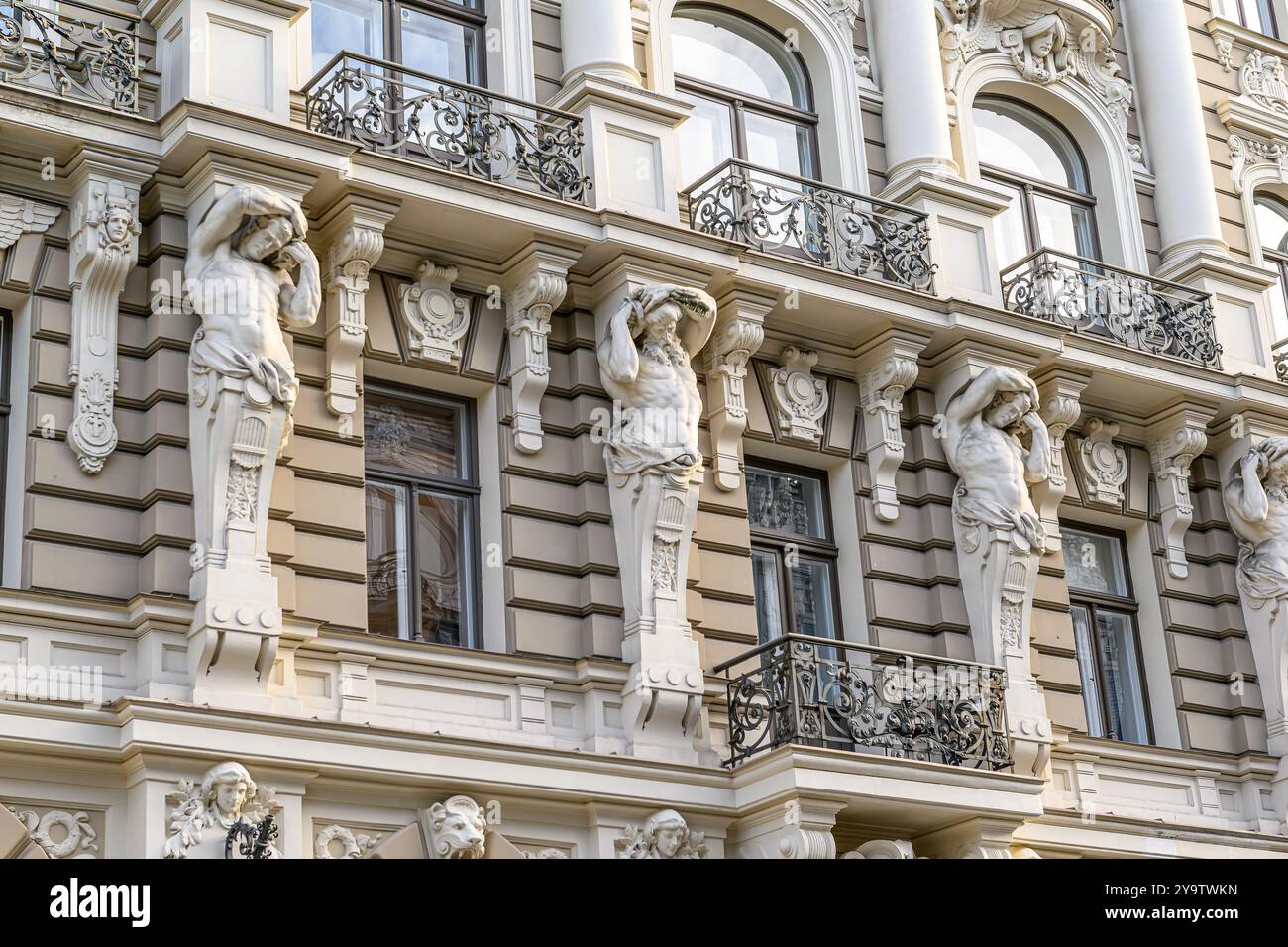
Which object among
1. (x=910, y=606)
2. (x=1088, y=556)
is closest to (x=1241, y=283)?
(x=1088, y=556)

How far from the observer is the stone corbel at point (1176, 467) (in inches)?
827

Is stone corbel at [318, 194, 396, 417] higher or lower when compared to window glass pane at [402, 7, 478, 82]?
lower

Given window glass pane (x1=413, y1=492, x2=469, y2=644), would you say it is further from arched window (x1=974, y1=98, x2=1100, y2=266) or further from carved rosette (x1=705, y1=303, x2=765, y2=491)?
arched window (x1=974, y1=98, x2=1100, y2=266)

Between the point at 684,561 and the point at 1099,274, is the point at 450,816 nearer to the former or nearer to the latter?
the point at 684,561

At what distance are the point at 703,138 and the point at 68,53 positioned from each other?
6358mm

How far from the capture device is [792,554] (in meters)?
18.7

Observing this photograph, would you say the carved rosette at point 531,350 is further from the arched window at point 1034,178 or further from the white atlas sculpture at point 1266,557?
the white atlas sculpture at point 1266,557

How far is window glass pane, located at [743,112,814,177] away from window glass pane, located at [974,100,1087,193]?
2.34 m

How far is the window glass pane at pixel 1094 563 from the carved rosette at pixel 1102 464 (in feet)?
1.49

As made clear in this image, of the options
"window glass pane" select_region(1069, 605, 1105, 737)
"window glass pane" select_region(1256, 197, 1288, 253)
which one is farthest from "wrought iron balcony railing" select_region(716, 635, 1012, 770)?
"window glass pane" select_region(1256, 197, 1288, 253)

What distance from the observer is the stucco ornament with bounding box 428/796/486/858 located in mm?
15312

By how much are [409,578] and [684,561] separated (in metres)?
2.22

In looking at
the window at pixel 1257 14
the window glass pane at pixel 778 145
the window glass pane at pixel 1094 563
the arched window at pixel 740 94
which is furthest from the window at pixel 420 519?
the window at pixel 1257 14

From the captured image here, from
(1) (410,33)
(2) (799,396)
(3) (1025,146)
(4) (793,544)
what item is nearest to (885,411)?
(2) (799,396)
